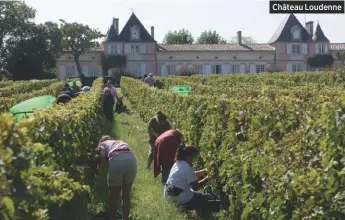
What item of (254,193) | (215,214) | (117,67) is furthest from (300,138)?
(117,67)

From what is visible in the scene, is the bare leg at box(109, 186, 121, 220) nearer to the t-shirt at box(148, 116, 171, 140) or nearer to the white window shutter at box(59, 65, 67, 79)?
the t-shirt at box(148, 116, 171, 140)

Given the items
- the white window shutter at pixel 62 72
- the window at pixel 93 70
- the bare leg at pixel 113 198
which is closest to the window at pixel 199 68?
the window at pixel 93 70

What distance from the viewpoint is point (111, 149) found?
332 inches

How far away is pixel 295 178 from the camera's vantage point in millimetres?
5266

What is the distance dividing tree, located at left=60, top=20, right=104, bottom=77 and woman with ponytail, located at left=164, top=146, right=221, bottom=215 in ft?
227

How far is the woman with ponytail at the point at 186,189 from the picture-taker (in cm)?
855

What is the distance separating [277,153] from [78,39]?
7378cm

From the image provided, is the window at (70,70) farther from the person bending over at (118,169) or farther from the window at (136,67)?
the person bending over at (118,169)

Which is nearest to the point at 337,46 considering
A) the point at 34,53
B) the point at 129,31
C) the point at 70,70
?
the point at 129,31

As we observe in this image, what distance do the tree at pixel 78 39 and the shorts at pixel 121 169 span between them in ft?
227

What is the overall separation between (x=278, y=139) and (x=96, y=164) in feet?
12.6

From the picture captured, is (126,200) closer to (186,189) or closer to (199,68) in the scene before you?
(186,189)

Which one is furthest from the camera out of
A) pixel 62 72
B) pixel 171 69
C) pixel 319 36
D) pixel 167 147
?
pixel 319 36

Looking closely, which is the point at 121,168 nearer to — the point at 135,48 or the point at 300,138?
the point at 300,138
